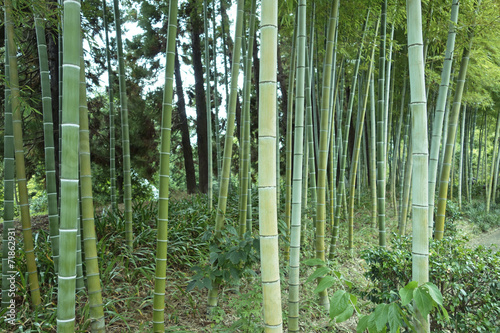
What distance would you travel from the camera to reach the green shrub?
2012 millimetres

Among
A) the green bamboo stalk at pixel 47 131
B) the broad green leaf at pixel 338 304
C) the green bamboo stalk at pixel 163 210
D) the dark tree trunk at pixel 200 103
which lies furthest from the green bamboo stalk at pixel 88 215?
the dark tree trunk at pixel 200 103

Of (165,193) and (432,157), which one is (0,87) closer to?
(165,193)

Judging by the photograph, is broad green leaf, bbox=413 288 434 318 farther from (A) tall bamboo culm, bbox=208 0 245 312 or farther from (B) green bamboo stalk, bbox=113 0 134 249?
(B) green bamboo stalk, bbox=113 0 134 249

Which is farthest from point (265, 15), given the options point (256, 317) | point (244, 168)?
point (256, 317)

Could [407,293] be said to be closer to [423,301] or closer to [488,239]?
[423,301]

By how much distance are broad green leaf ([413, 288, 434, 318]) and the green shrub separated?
818 mm

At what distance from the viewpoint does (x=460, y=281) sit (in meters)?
2.20

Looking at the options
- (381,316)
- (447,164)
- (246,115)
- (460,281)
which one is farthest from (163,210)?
(447,164)

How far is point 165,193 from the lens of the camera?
1955 millimetres

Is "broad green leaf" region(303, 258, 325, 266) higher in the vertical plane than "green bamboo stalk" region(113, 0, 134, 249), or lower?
lower

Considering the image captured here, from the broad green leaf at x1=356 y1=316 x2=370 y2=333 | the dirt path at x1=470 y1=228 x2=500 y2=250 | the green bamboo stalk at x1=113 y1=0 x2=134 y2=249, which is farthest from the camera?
the dirt path at x1=470 y1=228 x2=500 y2=250

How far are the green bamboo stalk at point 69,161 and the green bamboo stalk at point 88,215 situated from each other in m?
0.55

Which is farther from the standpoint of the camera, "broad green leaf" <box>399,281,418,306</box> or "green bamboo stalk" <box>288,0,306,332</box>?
"green bamboo stalk" <box>288,0,306,332</box>

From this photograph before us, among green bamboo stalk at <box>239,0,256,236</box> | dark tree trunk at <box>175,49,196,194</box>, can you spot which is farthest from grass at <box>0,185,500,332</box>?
dark tree trunk at <box>175,49,196,194</box>
